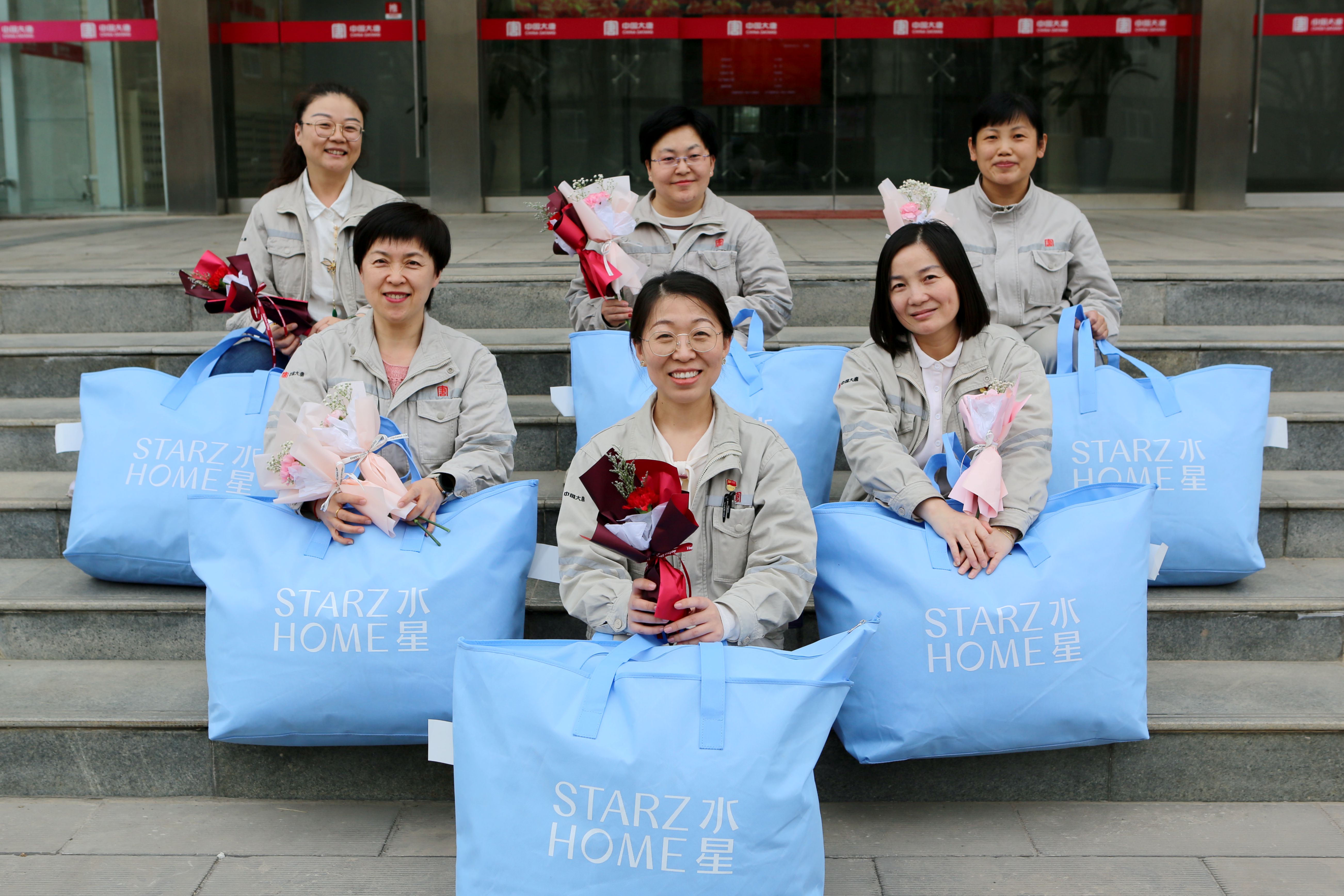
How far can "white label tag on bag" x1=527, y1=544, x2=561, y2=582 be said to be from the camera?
2.79 meters

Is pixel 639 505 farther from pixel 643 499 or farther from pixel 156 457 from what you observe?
pixel 156 457

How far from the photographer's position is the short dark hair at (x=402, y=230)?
9.59ft

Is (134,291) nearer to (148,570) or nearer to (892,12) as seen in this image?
(148,570)

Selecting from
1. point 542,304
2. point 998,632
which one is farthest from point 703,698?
point 542,304

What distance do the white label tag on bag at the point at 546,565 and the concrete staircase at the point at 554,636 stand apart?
0.37 m

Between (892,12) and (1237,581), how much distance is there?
758 centimetres

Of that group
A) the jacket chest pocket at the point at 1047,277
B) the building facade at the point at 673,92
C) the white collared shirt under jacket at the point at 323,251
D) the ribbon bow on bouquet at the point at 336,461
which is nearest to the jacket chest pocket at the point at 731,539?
the ribbon bow on bouquet at the point at 336,461

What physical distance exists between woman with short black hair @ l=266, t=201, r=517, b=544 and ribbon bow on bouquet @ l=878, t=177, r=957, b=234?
1.28 m

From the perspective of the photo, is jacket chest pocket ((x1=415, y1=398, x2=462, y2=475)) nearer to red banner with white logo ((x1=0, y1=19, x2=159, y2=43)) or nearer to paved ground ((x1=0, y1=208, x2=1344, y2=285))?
paved ground ((x1=0, y1=208, x2=1344, y2=285))

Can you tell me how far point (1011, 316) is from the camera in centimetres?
368

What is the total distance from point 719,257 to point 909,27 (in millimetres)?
6957

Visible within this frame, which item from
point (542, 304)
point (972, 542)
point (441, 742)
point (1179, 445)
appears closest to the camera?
point (441, 742)

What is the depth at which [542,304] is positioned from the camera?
4758 mm

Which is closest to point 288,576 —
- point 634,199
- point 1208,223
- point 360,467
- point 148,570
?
point 360,467
